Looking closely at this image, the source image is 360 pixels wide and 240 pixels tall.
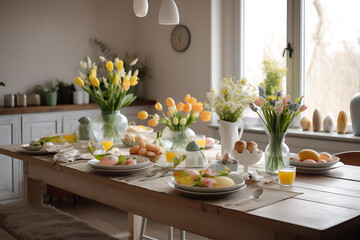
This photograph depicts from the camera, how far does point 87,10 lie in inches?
200

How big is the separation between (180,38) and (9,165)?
6.72 ft

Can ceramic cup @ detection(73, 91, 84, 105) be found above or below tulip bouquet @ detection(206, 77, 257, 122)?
above

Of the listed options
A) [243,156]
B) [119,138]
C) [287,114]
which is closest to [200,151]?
[243,156]

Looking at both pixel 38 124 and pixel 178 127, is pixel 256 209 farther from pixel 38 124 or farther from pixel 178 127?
pixel 38 124

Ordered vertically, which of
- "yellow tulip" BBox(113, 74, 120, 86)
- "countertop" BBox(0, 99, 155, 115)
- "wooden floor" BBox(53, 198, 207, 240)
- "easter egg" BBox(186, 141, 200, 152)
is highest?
"yellow tulip" BBox(113, 74, 120, 86)

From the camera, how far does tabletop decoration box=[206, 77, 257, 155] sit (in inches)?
90.7

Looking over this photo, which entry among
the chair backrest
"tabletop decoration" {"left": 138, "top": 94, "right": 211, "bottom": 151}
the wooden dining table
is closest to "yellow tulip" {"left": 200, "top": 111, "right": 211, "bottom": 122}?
"tabletop decoration" {"left": 138, "top": 94, "right": 211, "bottom": 151}

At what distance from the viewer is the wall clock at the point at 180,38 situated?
464 cm

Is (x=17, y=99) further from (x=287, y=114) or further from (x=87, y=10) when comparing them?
(x=287, y=114)

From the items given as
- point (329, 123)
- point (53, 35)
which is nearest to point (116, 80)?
point (329, 123)

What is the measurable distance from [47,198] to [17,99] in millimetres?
1021

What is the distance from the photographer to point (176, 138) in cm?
238

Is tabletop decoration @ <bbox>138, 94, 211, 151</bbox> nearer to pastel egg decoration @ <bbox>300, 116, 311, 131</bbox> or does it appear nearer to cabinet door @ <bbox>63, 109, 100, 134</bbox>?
pastel egg decoration @ <bbox>300, 116, 311, 131</bbox>

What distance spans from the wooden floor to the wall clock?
5.68 feet
